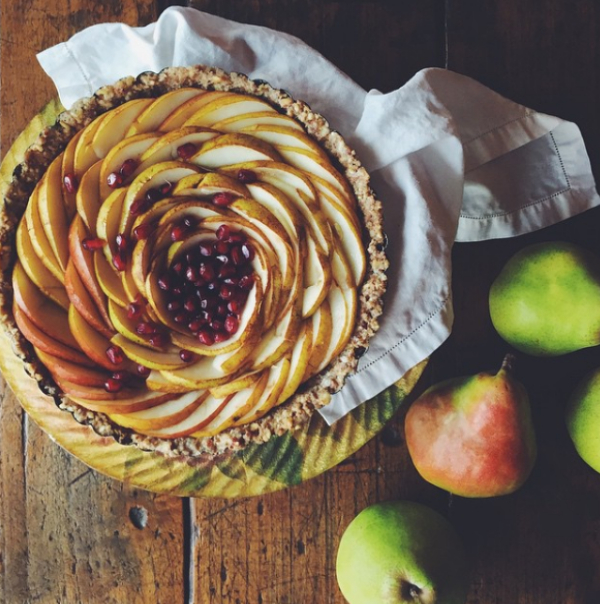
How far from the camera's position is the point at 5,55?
1.21 meters

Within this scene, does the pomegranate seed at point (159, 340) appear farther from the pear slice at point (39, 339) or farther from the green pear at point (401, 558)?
the green pear at point (401, 558)

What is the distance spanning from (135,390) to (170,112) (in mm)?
399

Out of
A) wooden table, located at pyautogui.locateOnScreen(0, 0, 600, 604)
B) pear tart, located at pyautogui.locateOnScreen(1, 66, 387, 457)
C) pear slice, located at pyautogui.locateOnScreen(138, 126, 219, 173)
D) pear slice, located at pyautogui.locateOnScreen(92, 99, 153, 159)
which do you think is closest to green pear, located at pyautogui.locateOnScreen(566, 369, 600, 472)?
wooden table, located at pyautogui.locateOnScreen(0, 0, 600, 604)

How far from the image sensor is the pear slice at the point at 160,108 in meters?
1.00

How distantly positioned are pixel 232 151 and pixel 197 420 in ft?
1.25

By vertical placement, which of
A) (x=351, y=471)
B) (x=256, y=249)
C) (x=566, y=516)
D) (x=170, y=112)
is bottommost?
(x=566, y=516)

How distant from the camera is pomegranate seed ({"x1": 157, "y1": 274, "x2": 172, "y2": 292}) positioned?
1.04 meters

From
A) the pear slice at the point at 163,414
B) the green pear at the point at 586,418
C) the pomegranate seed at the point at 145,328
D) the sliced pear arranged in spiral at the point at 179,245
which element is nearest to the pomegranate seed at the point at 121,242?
the sliced pear arranged in spiral at the point at 179,245

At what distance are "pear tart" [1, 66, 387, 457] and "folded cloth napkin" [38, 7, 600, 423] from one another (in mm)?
89

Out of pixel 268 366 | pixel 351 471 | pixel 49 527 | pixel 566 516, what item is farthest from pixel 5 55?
pixel 566 516

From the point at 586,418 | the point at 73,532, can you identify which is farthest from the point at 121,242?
the point at 586,418

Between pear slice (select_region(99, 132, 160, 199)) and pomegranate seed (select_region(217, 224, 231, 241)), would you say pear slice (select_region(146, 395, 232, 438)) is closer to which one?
pomegranate seed (select_region(217, 224, 231, 241))

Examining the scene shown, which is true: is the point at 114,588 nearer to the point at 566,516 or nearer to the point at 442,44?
the point at 566,516

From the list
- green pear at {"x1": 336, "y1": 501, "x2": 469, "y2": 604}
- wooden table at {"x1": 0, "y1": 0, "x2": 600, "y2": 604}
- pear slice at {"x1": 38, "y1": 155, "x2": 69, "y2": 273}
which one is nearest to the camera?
pear slice at {"x1": 38, "y1": 155, "x2": 69, "y2": 273}
